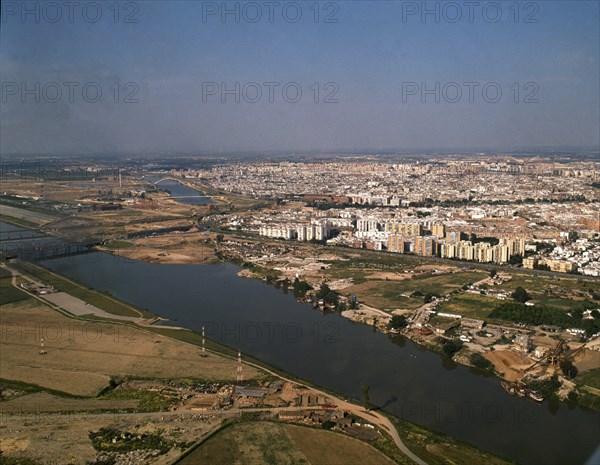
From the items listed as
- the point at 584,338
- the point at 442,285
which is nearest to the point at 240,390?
the point at 584,338

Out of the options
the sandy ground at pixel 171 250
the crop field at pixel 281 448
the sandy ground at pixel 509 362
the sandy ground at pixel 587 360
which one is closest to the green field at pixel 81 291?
the sandy ground at pixel 171 250

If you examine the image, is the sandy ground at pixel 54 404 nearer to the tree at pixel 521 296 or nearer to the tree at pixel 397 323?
the tree at pixel 397 323

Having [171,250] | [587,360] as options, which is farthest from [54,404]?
[171,250]

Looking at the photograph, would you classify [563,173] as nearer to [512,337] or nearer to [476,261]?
[476,261]

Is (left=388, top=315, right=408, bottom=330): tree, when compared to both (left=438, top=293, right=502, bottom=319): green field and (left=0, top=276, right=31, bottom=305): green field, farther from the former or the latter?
(left=0, top=276, right=31, bottom=305): green field

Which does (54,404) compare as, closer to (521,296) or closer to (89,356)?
(89,356)
